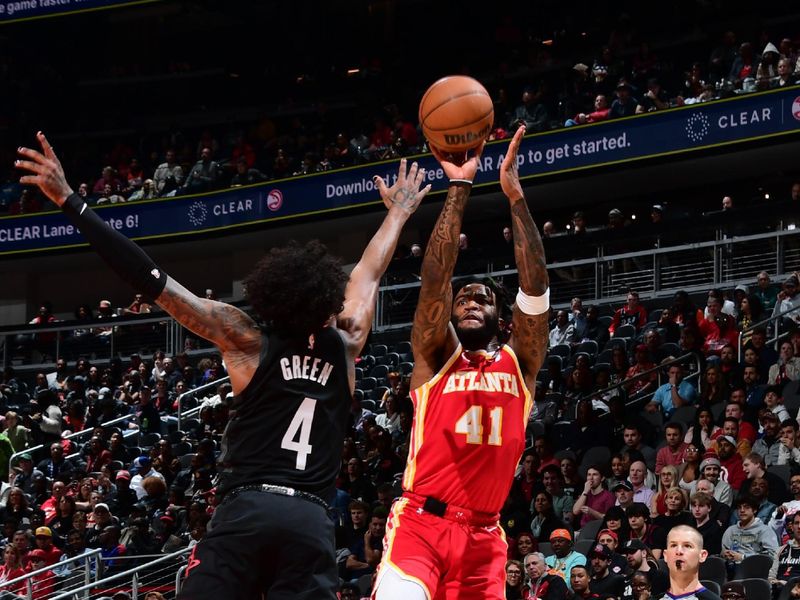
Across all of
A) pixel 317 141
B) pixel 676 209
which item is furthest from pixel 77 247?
pixel 676 209

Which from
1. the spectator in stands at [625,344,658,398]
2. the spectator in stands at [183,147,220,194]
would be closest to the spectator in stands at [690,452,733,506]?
the spectator in stands at [625,344,658,398]

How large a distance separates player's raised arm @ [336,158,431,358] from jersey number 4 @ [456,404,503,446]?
105cm

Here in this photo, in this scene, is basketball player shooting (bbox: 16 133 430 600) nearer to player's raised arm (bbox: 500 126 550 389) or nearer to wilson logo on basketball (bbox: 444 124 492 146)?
player's raised arm (bbox: 500 126 550 389)

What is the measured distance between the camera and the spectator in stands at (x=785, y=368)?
14.1 metres

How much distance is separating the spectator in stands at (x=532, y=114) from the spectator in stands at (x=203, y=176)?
22.3 feet

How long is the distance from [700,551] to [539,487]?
5.36m

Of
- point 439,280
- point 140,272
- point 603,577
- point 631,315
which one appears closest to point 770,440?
point 603,577

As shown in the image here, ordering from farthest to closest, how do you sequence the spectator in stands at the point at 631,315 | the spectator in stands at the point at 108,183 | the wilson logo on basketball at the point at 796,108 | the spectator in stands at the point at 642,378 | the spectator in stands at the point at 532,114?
the spectator in stands at the point at 108,183 < the spectator in stands at the point at 532,114 < the wilson logo on basketball at the point at 796,108 < the spectator in stands at the point at 631,315 < the spectator in stands at the point at 642,378

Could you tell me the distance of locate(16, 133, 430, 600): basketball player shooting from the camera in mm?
4891

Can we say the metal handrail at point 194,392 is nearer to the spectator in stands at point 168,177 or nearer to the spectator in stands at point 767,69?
the spectator in stands at point 168,177

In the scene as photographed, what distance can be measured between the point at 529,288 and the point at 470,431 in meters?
0.83

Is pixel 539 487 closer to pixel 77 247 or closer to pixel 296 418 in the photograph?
pixel 296 418

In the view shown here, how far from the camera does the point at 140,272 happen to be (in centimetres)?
510

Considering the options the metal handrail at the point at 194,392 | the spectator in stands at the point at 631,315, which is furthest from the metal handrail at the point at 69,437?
the spectator in stands at the point at 631,315
